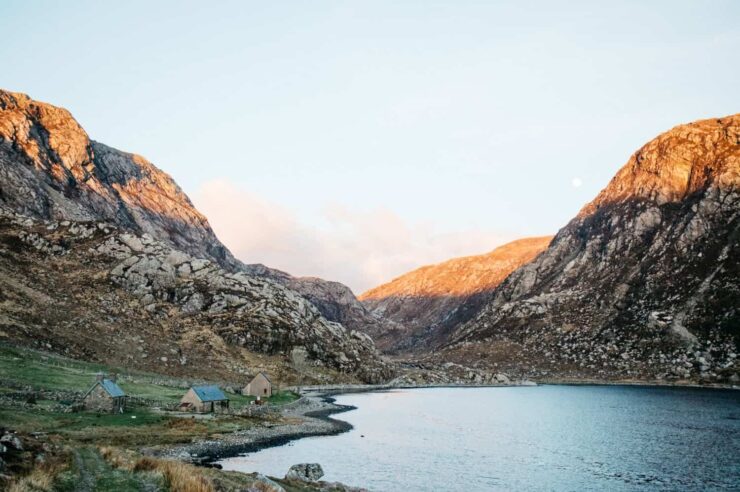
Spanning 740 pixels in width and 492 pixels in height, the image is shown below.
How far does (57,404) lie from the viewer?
200ft

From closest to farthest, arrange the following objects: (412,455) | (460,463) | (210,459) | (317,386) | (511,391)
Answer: (210,459) → (460,463) → (412,455) → (317,386) → (511,391)

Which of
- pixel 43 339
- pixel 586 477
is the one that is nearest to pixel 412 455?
pixel 586 477

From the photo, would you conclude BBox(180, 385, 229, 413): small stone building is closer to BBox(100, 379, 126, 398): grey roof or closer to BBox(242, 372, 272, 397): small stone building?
BBox(100, 379, 126, 398): grey roof

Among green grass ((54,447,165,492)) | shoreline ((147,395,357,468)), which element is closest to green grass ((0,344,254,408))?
shoreline ((147,395,357,468))

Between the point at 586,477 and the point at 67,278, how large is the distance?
12258 centimetres

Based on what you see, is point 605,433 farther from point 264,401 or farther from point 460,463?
point 264,401

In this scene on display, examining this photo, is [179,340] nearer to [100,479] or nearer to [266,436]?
[266,436]

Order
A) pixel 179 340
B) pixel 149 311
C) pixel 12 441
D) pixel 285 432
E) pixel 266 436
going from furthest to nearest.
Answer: pixel 149 311
pixel 179 340
pixel 285 432
pixel 266 436
pixel 12 441

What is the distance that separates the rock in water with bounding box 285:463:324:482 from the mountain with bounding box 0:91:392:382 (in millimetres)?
73085

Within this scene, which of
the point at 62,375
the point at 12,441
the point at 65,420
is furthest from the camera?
the point at 62,375

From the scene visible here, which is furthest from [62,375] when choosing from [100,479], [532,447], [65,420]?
[532,447]

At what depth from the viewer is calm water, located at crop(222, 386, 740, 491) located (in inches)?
2058

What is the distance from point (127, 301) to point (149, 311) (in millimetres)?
5792

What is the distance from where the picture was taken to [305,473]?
41781 millimetres
